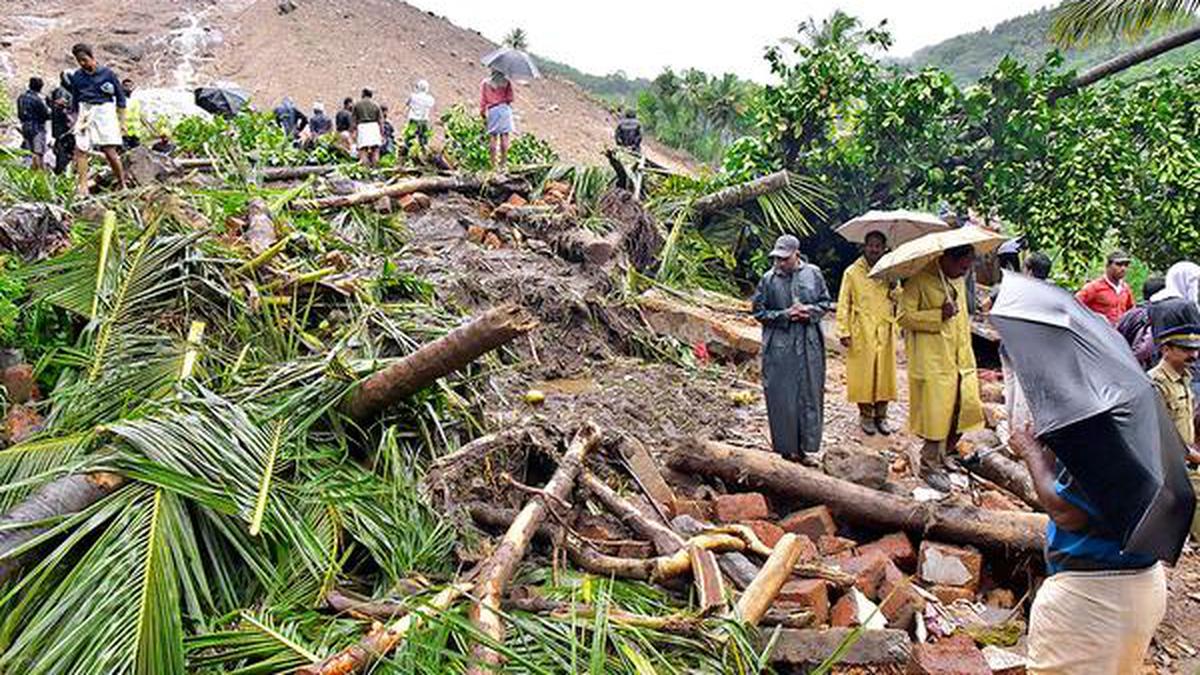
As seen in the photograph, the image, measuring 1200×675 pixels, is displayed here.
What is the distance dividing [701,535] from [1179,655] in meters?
2.15

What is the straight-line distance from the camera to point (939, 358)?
5.22 m

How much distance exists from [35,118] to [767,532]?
958 cm

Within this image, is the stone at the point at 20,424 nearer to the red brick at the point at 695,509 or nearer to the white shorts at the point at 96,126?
the red brick at the point at 695,509

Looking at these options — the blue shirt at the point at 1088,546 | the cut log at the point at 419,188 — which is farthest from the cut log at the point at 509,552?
the cut log at the point at 419,188

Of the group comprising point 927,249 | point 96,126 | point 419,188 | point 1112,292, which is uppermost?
point 927,249

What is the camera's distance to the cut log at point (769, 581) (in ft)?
10.3

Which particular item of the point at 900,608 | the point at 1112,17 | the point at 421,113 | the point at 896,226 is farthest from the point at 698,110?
the point at 900,608

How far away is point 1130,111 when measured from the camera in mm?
9578

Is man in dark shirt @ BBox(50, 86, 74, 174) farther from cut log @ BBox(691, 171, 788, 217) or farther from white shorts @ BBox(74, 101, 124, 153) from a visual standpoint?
cut log @ BBox(691, 171, 788, 217)

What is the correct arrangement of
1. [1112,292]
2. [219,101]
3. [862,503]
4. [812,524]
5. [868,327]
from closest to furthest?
[812,524] → [862,503] → [868,327] → [1112,292] → [219,101]

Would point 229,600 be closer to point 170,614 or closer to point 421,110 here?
point 170,614

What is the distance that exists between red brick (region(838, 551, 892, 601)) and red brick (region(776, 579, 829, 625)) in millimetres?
275

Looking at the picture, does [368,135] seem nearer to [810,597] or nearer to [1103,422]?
[810,597]

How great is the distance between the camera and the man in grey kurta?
532 centimetres
